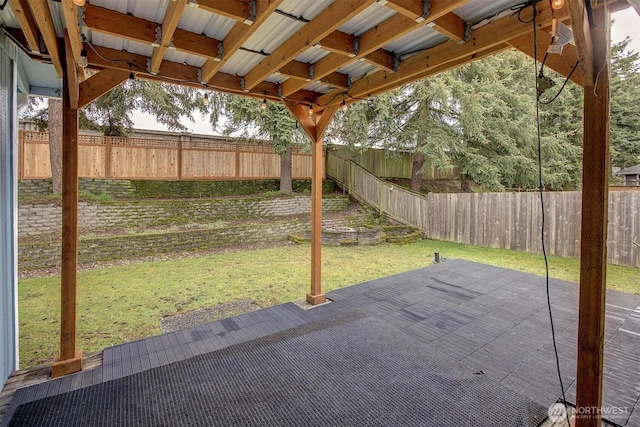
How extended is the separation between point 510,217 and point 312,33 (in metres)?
6.99

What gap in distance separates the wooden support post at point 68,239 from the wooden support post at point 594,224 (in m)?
3.50

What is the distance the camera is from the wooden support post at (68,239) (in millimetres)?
2555

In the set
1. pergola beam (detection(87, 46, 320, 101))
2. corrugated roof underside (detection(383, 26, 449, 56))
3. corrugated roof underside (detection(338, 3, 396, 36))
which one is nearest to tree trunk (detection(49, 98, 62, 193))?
pergola beam (detection(87, 46, 320, 101))

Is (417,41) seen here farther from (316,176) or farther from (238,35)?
(316,176)

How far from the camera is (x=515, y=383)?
2.43 meters

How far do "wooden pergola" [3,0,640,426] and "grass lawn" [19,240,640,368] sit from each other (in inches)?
32.5

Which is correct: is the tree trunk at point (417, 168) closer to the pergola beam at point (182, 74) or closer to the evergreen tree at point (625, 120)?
the evergreen tree at point (625, 120)

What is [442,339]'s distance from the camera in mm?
3125

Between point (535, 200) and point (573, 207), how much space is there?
70 centimetres

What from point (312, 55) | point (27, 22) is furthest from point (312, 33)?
point (27, 22)

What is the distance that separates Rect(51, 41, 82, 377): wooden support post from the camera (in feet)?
8.38

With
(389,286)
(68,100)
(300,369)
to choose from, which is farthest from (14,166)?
(389,286)

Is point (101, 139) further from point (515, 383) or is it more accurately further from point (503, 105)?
point (503, 105)

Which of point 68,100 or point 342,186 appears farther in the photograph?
point 342,186
